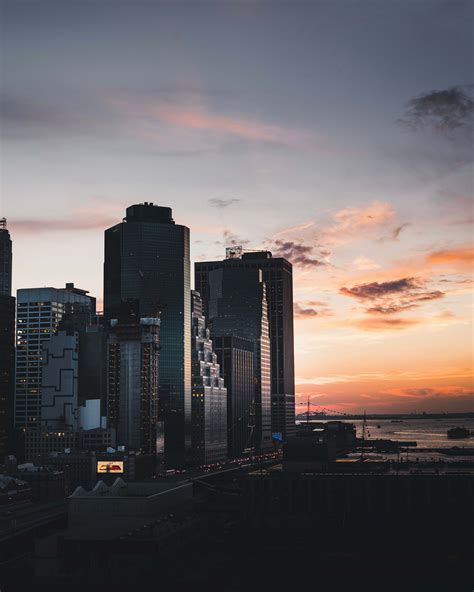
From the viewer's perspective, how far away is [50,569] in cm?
18750

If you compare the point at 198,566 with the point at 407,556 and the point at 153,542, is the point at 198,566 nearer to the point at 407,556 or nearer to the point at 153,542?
the point at 153,542

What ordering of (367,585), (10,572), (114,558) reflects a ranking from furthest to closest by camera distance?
(10,572)
(114,558)
(367,585)

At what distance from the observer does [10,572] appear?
19988cm

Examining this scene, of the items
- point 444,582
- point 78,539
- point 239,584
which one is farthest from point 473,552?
point 78,539

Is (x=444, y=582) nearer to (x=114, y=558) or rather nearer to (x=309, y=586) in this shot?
(x=309, y=586)

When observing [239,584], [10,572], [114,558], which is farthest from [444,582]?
[10,572]

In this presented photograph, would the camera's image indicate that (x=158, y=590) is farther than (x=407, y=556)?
No

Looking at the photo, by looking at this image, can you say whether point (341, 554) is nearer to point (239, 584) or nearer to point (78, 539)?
point (239, 584)

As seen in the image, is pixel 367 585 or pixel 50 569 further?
pixel 50 569

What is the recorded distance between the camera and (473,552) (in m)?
198

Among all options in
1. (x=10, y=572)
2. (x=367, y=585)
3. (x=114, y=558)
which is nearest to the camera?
(x=367, y=585)

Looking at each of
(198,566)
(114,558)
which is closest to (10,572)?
(114,558)

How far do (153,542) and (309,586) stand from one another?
1513 inches

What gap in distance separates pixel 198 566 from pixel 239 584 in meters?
19.2
